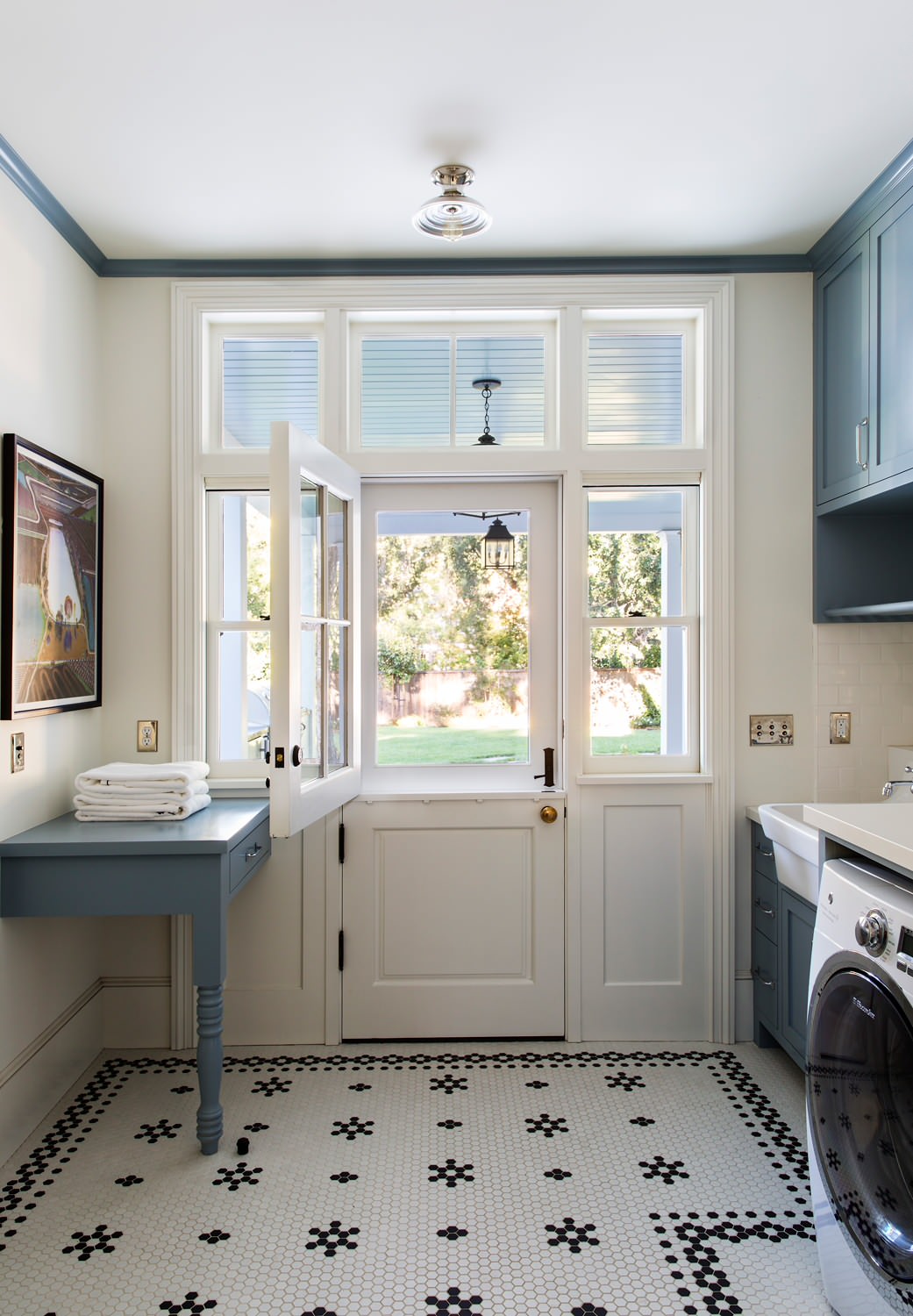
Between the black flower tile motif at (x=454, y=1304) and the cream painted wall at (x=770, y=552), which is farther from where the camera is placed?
the cream painted wall at (x=770, y=552)

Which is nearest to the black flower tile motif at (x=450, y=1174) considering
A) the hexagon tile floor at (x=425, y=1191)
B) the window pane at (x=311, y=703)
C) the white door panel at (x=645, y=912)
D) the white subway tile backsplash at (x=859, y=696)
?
the hexagon tile floor at (x=425, y=1191)

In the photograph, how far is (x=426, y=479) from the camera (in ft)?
10.5

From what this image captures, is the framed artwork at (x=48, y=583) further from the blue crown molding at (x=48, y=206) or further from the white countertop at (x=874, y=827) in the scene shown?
the white countertop at (x=874, y=827)

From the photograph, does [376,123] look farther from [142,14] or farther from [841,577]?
[841,577]

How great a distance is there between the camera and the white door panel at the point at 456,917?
10.1 ft

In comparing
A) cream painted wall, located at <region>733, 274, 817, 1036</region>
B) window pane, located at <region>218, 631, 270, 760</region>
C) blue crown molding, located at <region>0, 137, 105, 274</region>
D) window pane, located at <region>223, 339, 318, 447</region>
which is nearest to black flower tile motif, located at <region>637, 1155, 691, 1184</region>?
cream painted wall, located at <region>733, 274, 817, 1036</region>

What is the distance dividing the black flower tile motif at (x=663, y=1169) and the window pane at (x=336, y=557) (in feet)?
6.04

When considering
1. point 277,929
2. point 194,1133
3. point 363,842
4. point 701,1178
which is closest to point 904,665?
point 701,1178

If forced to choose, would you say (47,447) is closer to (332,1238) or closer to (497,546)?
(497,546)

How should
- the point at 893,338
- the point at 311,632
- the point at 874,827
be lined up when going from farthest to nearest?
the point at 311,632, the point at 893,338, the point at 874,827

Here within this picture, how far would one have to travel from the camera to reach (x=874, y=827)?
179cm

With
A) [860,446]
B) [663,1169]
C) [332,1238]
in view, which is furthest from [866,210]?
[332,1238]

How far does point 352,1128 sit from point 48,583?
1.82 meters

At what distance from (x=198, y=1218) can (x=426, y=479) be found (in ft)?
7.66
